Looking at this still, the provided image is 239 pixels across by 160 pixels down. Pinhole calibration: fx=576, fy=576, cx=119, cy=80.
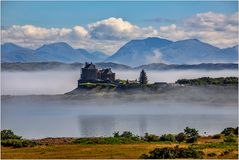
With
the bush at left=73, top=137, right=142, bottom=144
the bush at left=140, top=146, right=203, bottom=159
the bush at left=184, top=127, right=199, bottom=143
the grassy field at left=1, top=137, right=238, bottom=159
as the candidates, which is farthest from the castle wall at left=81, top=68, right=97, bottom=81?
the bush at left=140, top=146, right=203, bottom=159

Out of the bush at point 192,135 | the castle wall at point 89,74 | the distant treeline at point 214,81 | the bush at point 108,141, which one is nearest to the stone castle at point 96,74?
the castle wall at point 89,74

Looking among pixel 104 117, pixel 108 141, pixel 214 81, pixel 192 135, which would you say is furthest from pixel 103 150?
pixel 214 81

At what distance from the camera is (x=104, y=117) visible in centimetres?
8450

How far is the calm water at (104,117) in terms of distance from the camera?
6141 centimetres

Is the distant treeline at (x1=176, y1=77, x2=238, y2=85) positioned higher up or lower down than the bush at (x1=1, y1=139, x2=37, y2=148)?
higher up

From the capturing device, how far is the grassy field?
98.9ft

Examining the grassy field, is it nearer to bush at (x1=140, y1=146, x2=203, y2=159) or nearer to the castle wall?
bush at (x1=140, y1=146, x2=203, y2=159)

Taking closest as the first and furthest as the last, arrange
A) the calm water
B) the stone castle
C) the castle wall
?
the calm water, the stone castle, the castle wall

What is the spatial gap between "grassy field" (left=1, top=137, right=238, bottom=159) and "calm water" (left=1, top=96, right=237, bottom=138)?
61.5 ft

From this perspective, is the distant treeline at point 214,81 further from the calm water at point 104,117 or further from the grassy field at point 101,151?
the grassy field at point 101,151

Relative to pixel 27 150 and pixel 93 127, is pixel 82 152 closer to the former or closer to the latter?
pixel 27 150

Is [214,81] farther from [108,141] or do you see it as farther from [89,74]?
[108,141]

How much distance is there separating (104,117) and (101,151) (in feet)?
173

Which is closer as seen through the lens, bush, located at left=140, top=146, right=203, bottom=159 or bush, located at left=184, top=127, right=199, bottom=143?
bush, located at left=140, top=146, right=203, bottom=159
